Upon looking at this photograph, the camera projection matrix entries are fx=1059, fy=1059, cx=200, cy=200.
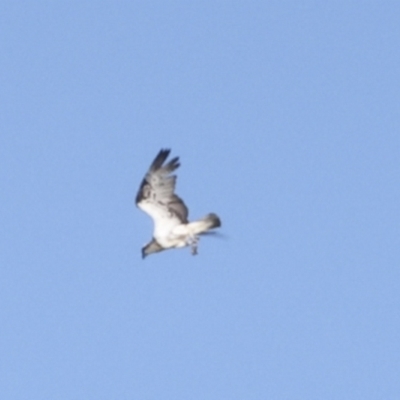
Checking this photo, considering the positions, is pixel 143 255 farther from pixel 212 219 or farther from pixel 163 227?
pixel 212 219

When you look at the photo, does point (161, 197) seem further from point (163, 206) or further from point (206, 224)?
point (206, 224)

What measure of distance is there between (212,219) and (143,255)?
2.43 metres

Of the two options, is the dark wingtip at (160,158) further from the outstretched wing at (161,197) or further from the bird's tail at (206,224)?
the bird's tail at (206,224)

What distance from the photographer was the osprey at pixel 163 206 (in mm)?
24562

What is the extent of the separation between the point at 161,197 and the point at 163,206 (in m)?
0.23

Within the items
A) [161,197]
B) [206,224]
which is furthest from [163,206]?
[206,224]

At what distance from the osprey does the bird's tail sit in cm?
17

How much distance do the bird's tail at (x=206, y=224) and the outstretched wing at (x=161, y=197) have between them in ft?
2.24

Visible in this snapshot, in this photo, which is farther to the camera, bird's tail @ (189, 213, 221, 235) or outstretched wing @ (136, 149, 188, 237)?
outstretched wing @ (136, 149, 188, 237)

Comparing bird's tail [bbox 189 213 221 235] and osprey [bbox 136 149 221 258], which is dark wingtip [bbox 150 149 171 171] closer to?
osprey [bbox 136 149 221 258]

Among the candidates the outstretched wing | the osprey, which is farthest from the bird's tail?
the outstretched wing

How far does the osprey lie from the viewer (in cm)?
2456

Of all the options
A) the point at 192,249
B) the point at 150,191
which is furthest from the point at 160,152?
the point at 192,249

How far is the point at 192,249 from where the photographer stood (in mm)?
23625
